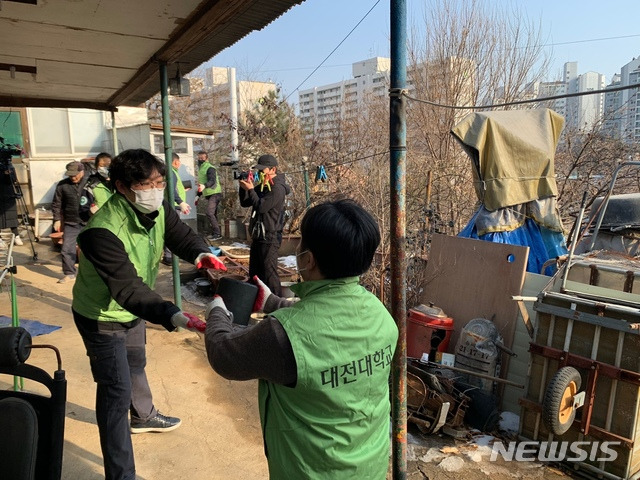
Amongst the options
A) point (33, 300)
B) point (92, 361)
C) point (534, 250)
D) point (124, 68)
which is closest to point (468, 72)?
point (534, 250)

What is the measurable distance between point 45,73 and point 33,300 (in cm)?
294

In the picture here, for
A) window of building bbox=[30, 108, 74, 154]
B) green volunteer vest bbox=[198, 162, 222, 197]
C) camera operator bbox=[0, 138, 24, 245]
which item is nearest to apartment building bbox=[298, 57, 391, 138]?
green volunteer vest bbox=[198, 162, 222, 197]

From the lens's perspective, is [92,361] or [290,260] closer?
[92,361]

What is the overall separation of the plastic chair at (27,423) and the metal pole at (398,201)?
142 cm

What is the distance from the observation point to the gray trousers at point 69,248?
279 inches

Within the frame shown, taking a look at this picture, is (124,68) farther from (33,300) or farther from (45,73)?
(33,300)

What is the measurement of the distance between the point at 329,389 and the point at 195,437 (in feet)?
7.56

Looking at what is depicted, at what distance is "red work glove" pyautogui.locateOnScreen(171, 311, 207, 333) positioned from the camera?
1.78 m

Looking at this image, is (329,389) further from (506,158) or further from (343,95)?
(343,95)

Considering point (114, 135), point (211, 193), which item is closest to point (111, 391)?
point (211, 193)

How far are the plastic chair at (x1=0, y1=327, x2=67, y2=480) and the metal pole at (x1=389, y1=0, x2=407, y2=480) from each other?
1422mm

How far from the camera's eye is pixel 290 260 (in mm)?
8453

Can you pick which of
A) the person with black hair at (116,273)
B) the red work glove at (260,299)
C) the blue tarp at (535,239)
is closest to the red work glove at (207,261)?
the person with black hair at (116,273)

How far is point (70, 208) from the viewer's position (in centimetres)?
706
